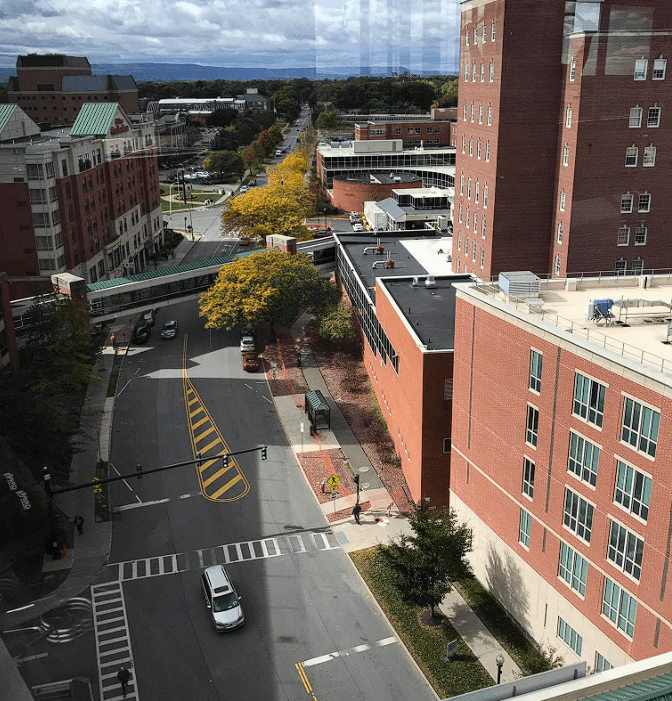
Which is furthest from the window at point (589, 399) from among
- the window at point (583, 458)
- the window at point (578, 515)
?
the window at point (578, 515)

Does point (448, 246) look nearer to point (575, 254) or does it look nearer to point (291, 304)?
point (291, 304)

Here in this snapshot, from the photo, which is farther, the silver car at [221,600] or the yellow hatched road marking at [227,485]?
the yellow hatched road marking at [227,485]

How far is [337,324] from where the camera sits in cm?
5056

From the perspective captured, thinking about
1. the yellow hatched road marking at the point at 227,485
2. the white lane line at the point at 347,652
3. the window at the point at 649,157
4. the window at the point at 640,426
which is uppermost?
the window at the point at 649,157

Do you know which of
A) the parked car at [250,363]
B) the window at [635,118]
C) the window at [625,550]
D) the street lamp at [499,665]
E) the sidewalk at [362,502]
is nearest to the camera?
the window at [625,550]

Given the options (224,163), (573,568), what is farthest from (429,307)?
(224,163)

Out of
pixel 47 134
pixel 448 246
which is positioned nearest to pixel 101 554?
pixel 448 246

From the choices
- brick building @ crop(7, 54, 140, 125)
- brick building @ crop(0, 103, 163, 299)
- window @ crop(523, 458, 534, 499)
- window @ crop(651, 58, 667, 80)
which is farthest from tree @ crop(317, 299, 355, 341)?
brick building @ crop(7, 54, 140, 125)

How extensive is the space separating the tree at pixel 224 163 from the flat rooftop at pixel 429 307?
86041mm

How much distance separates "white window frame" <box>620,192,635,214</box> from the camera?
127 ft

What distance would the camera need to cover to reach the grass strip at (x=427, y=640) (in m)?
23.0

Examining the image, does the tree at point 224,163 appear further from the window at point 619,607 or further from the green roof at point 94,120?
the window at point 619,607

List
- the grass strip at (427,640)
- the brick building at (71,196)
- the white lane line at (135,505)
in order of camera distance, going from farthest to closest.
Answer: the brick building at (71,196), the white lane line at (135,505), the grass strip at (427,640)

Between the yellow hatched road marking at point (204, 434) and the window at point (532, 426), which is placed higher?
the window at point (532, 426)
